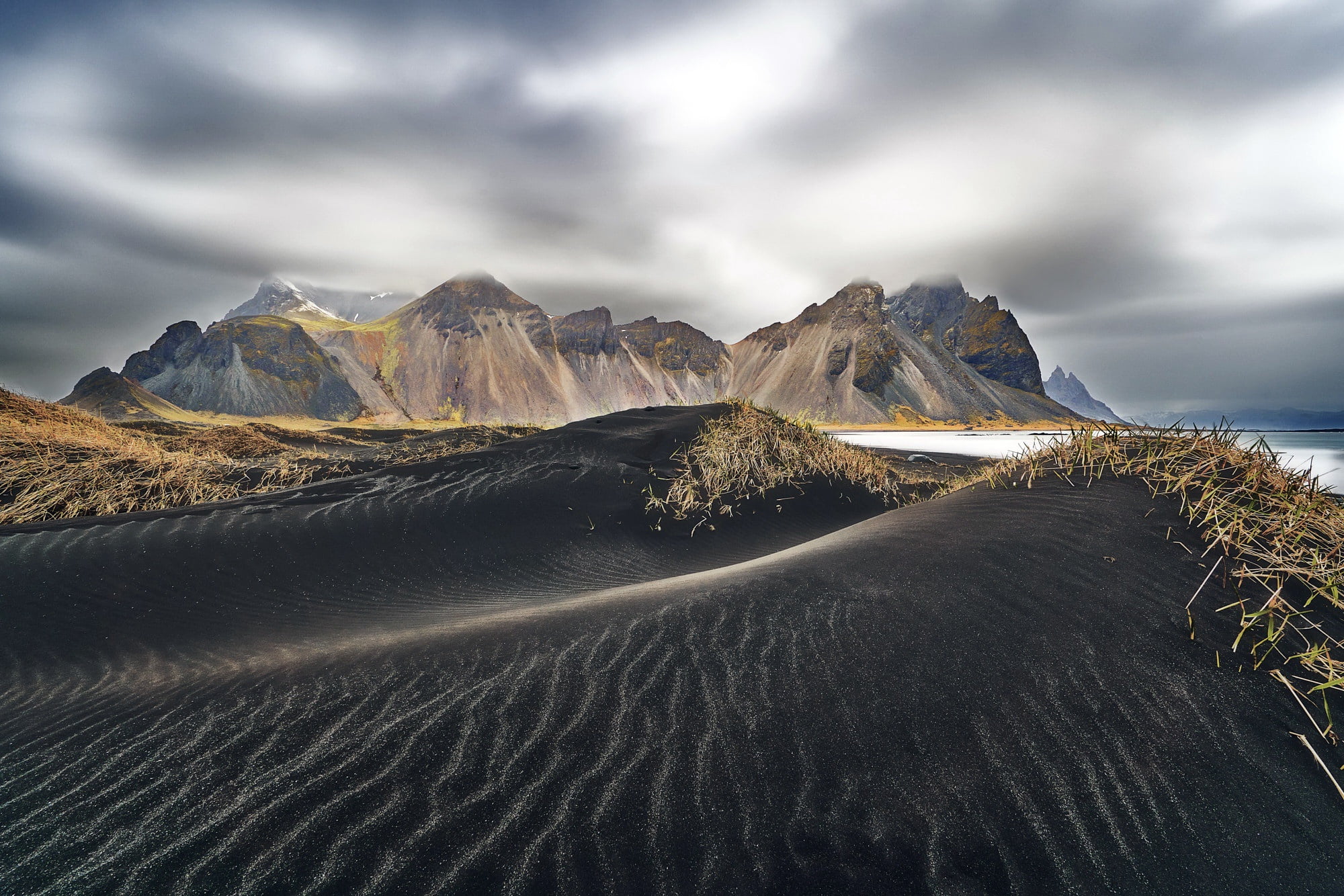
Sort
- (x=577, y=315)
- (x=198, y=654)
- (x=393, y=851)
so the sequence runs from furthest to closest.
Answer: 1. (x=577, y=315)
2. (x=198, y=654)
3. (x=393, y=851)

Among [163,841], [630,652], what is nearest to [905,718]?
[630,652]

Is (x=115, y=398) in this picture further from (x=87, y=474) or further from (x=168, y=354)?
(x=87, y=474)

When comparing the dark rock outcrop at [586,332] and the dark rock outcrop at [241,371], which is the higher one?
the dark rock outcrop at [586,332]

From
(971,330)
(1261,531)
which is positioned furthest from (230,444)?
(971,330)

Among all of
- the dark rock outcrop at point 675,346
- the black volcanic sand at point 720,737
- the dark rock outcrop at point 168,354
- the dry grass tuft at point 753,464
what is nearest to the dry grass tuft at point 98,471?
the black volcanic sand at point 720,737

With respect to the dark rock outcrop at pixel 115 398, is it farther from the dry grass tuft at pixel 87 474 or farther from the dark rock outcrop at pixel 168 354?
the dry grass tuft at pixel 87 474

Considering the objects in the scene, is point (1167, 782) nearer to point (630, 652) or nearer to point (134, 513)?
point (630, 652)
